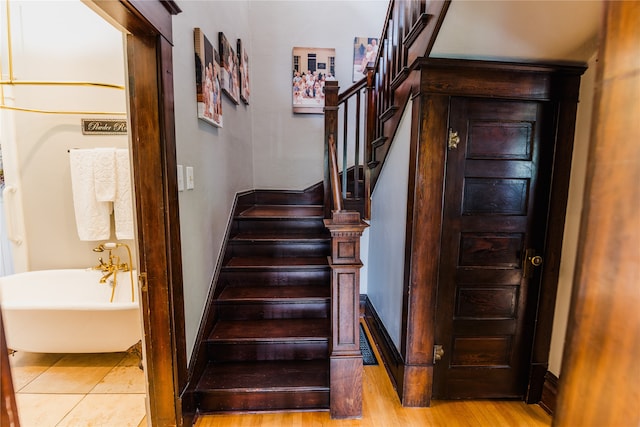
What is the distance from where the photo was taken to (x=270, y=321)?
2.09 metres

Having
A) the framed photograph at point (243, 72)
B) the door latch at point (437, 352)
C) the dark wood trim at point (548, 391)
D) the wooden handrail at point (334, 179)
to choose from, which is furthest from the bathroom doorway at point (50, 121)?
the dark wood trim at point (548, 391)

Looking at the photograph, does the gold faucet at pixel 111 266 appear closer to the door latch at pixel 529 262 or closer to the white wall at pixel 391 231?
the white wall at pixel 391 231

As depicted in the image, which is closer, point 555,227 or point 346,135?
point 555,227

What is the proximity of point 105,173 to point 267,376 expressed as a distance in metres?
2.05

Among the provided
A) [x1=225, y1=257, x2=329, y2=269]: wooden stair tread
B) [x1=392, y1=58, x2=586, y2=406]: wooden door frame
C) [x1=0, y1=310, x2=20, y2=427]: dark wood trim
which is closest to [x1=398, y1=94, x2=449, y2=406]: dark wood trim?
[x1=392, y1=58, x2=586, y2=406]: wooden door frame

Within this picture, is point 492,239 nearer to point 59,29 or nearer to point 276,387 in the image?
point 276,387

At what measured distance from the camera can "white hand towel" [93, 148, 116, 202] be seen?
7.72 ft

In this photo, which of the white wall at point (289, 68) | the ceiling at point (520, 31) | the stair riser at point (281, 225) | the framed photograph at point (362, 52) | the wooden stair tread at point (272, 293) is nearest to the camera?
the ceiling at point (520, 31)

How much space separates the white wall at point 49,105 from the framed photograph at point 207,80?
114 centimetres

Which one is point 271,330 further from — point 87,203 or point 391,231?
point 87,203

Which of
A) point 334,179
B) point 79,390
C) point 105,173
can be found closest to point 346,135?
point 334,179

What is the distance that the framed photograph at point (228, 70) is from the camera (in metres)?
2.15

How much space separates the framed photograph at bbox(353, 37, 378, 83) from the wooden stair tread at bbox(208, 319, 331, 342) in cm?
285

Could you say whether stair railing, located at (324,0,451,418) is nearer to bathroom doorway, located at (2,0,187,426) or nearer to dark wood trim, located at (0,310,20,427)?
bathroom doorway, located at (2,0,187,426)
